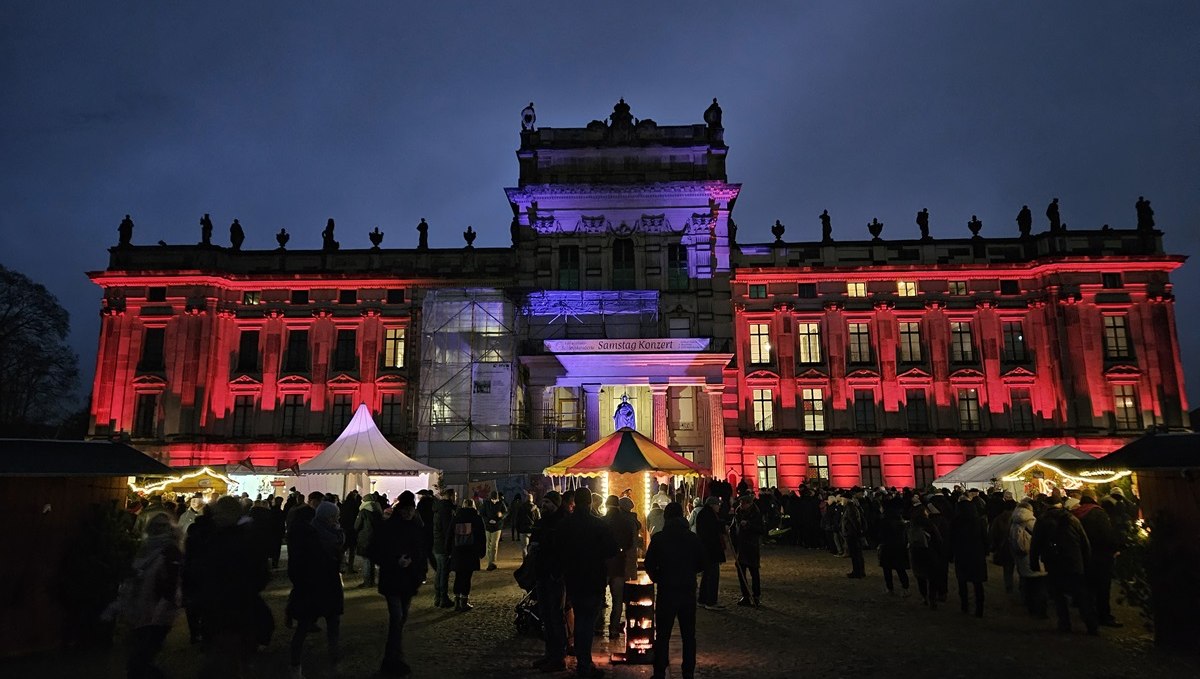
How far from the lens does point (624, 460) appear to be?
17.0m

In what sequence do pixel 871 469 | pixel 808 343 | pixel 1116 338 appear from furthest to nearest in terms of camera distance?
pixel 808 343
pixel 1116 338
pixel 871 469

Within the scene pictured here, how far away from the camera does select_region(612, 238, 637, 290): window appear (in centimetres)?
3919

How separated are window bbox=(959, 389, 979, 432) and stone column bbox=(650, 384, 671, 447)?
671 inches

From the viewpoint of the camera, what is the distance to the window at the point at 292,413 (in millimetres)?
42344

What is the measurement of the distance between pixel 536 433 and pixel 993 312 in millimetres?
25580

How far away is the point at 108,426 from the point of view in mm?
41156

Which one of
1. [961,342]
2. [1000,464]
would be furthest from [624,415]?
[961,342]

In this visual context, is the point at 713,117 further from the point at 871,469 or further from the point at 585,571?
the point at 585,571

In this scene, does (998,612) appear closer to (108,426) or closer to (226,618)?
(226,618)

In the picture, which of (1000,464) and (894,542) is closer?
(894,542)

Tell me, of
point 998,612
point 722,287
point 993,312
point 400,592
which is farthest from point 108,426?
point 993,312

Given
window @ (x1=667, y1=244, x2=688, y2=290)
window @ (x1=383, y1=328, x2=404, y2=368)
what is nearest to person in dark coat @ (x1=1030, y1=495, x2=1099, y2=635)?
window @ (x1=667, y1=244, x2=688, y2=290)

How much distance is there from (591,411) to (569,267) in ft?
26.8

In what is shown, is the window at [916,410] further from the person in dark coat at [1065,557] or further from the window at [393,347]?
Result: the person in dark coat at [1065,557]
